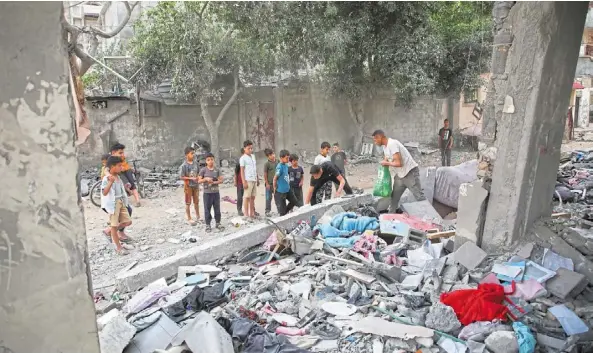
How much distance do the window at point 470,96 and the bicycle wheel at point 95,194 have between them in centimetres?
1366

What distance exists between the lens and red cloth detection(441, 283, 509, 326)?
439cm

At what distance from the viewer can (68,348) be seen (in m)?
2.33

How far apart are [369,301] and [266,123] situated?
12.8 m

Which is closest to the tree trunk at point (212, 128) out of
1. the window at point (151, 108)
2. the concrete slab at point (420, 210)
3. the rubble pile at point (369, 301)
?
the window at point (151, 108)

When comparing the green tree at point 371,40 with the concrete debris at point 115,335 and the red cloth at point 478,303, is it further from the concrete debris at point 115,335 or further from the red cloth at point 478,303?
the concrete debris at point 115,335

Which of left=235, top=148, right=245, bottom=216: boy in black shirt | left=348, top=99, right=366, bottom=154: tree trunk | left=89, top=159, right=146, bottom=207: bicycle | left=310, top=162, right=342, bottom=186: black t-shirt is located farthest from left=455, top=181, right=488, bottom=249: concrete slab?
left=348, top=99, right=366, bottom=154: tree trunk

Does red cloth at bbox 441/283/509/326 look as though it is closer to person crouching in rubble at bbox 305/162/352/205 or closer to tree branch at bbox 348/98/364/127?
person crouching in rubble at bbox 305/162/352/205

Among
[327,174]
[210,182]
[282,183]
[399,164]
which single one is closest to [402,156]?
[399,164]

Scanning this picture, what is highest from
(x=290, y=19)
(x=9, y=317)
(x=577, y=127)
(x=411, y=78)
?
(x=290, y=19)

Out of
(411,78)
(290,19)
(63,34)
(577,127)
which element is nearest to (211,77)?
(290,19)

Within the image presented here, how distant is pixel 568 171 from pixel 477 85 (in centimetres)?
739

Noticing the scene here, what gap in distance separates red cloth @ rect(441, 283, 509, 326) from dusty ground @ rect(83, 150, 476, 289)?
4127mm

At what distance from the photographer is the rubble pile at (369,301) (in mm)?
4144

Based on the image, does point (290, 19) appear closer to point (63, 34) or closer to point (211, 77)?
point (211, 77)
